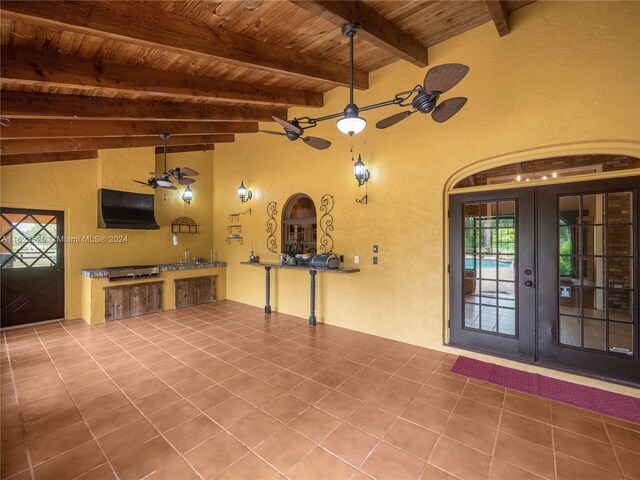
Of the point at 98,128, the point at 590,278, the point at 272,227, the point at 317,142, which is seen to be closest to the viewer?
the point at 590,278

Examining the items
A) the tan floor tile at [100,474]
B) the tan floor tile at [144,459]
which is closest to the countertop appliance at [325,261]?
the tan floor tile at [144,459]

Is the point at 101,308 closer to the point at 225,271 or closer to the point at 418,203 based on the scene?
the point at 225,271

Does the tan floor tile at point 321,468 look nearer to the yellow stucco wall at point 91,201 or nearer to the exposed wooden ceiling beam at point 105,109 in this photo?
the exposed wooden ceiling beam at point 105,109

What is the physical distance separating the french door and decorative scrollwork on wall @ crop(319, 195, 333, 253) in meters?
1.99

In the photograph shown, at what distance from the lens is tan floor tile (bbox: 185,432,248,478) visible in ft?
6.50

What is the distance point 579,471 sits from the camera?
6.45 ft

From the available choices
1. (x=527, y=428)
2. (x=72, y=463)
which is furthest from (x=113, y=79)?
(x=527, y=428)

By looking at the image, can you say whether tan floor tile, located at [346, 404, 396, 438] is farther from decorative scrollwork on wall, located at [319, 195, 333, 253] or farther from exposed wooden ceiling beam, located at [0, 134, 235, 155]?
exposed wooden ceiling beam, located at [0, 134, 235, 155]

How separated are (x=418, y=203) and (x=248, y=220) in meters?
4.00

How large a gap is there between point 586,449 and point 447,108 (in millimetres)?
2843

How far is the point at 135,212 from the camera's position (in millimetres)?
6293

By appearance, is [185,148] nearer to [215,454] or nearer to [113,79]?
[113,79]

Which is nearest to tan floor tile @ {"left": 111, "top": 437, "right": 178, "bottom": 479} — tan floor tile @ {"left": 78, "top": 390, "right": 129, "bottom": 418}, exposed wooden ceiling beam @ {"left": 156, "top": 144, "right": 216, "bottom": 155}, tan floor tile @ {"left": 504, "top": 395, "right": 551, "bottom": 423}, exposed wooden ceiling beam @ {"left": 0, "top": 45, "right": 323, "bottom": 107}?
tan floor tile @ {"left": 78, "top": 390, "right": 129, "bottom": 418}

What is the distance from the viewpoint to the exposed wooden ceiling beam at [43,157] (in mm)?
5031
